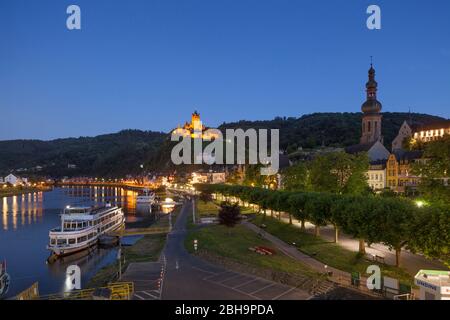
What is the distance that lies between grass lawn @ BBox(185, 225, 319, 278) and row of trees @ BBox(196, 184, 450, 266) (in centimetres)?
777

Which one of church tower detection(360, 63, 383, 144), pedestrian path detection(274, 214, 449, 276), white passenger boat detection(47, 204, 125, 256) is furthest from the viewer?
church tower detection(360, 63, 383, 144)

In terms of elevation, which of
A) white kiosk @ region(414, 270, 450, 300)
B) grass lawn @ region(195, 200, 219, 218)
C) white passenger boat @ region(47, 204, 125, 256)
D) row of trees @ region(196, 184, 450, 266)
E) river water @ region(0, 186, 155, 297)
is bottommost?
river water @ region(0, 186, 155, 297)

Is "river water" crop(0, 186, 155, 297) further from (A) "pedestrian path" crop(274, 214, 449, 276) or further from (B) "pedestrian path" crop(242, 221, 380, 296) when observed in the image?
(A) "pedestrian path" crop(274, 214, 449, 276)

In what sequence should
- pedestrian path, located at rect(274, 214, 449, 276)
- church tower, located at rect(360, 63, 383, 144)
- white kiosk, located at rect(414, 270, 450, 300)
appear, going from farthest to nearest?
church tower, located at rect(360, 63, 383, 144), pedestrian path, located at rect(274, 214, 449, 276), white kiosk, located at rect(414, 270, 450, 300)

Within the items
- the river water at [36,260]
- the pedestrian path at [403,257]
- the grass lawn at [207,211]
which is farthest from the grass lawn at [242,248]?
the grass lawn at [207,211]

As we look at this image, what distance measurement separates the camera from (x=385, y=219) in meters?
38.3

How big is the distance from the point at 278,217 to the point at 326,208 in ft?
99.6

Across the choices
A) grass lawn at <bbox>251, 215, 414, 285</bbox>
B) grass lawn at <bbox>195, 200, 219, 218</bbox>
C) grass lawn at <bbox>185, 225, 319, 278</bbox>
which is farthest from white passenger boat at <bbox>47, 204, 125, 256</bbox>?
grass lawn at <bbox>251, 215, 414, 285</bbox>

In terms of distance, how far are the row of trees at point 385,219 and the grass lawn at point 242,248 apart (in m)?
7.77

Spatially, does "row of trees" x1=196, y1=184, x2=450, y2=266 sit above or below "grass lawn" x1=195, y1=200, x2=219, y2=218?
above

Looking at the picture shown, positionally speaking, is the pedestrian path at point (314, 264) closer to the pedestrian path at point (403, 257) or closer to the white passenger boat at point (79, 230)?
the pedestrian path at point (403, 257)

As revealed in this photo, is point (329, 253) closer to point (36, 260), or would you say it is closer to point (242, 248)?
point (242, 248)

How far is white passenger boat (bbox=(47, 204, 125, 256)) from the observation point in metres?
61.0

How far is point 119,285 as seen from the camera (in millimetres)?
32656
